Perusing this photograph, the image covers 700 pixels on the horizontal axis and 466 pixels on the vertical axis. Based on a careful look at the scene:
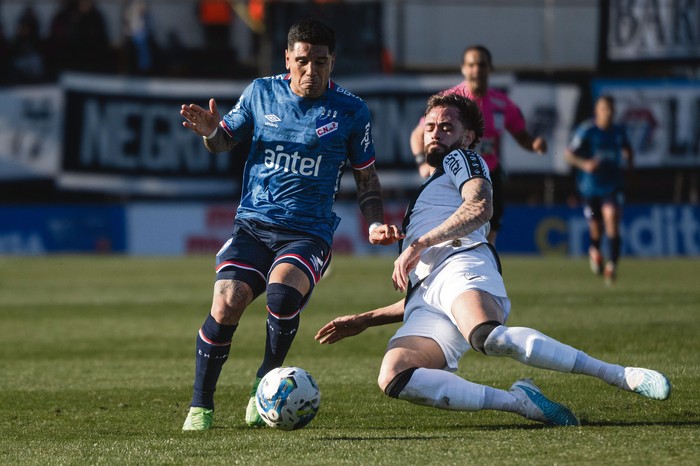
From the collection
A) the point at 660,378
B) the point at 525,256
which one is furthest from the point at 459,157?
the point at 525,256

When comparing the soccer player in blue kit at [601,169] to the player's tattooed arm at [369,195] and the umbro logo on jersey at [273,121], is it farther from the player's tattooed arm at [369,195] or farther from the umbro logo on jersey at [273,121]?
the umbro logo on jersey at [273,121]

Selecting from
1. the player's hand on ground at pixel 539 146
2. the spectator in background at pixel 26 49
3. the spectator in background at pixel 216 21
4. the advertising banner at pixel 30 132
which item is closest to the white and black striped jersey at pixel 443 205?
the player's hand on ground at pixel 539 146

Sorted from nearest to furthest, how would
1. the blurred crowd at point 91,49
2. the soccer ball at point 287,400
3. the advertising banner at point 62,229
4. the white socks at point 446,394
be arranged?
the white socks at point 446,394 → the soccer ball at point 287,400 → the advertising banner at point 62,229 → the blurred crowd at point 91,49

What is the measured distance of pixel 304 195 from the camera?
21.1 feet

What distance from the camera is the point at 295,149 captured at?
6.43m

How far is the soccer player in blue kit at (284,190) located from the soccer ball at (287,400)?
434 millimetres

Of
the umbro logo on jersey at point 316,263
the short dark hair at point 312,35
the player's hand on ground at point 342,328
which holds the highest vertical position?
the short dark hair at point 312,35

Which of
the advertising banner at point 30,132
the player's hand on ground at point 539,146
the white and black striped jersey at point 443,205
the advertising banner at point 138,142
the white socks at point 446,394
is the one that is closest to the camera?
the white socks at point 446,394

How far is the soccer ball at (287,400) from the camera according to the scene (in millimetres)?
5656

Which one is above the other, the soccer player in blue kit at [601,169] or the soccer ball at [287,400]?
the soccer ball at [287,400]

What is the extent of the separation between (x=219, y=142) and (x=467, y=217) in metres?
1.48

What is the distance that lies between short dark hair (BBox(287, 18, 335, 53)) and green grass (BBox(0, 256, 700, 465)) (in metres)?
2.01

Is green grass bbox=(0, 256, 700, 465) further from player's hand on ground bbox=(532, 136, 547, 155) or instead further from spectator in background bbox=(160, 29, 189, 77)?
spectator in background bbox=(160, 29, 189, 77)

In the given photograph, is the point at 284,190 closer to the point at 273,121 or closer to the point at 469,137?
the point at 273,121
